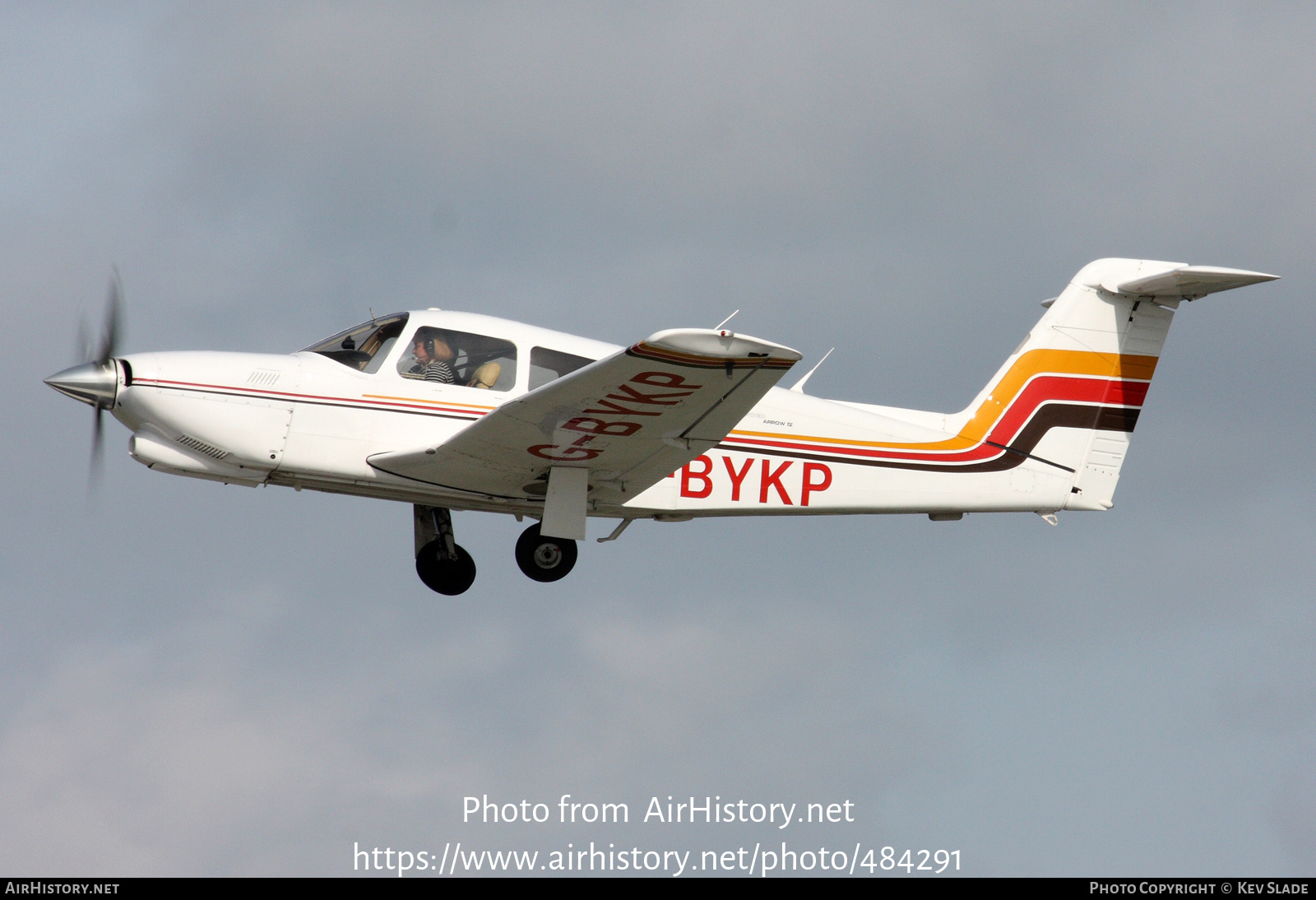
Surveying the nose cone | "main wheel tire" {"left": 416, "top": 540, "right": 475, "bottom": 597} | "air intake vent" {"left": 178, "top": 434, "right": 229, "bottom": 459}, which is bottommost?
"main wheel tire" {"left": 416, "top": 540, "right": 475, "bottom": 597}

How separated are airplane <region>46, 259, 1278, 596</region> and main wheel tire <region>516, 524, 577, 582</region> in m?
0.02

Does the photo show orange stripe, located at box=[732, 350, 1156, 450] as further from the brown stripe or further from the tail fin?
the brown stripe

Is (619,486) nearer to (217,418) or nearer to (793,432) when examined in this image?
(793,432)

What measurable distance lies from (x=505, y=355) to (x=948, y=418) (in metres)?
4.47

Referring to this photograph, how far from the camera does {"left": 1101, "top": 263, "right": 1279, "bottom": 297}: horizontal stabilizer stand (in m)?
13.5

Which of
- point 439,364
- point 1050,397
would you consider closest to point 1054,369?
point 1050,397

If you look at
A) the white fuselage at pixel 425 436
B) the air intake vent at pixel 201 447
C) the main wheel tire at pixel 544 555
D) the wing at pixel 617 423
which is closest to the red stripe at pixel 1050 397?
the white fuselage at pixel 425 436

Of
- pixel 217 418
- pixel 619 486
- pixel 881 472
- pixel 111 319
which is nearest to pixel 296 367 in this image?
pixel 217 418

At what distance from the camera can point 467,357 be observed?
1283cm

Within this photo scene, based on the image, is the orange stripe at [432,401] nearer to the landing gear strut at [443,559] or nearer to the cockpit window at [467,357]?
the cockpit window at [467,357]

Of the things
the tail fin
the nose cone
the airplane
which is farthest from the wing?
the tail fin

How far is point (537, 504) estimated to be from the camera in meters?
13.2

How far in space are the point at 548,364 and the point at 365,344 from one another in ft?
5.28

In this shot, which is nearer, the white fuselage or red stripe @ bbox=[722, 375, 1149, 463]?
the white fuselage
